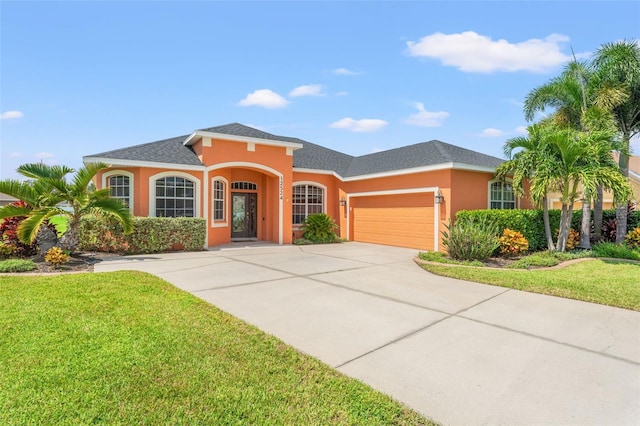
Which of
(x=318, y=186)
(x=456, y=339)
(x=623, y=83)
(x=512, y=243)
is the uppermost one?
(x=623, y=83)

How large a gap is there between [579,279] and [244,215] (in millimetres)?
13719

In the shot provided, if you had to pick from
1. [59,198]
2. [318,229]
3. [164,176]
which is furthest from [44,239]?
[318,229]

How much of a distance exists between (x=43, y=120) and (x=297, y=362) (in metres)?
16.4

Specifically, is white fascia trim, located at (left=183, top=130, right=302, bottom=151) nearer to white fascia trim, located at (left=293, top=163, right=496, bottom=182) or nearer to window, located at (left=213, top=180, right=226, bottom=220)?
white fascia trim, located at (left=293, top=163, right=496, bottom=182)

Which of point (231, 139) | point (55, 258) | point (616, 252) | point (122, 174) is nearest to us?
point (55, 258)

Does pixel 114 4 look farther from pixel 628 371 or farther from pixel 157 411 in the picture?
pixel 628 371

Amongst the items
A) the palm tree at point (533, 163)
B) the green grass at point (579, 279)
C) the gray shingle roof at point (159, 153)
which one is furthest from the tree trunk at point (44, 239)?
the palm tree at point (533, 163)

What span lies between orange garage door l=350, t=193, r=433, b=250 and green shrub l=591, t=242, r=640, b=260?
16.7 ft

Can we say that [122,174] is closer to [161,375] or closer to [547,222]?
[161,375]

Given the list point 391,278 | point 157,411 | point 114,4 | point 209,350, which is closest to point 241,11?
point 114,4

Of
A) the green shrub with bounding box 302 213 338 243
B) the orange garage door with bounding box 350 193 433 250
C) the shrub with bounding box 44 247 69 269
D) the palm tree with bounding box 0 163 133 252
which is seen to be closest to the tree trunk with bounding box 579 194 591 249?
the orange garage door with bounding box 350 193 433 250

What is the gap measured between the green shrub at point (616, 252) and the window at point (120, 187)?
53.7 feet

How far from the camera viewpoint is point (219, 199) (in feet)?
48.6

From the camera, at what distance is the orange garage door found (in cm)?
1333
